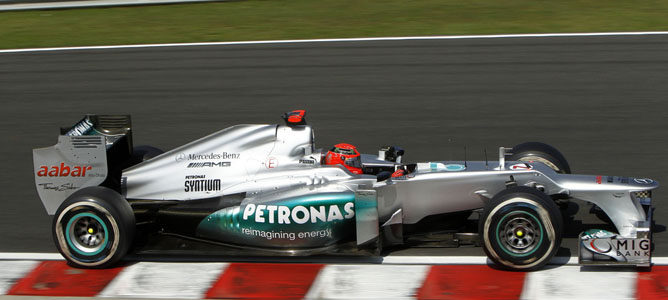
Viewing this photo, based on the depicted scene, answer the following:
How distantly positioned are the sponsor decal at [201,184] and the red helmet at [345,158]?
3.08ft

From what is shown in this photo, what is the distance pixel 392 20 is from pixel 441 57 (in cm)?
282

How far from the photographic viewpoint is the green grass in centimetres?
1588

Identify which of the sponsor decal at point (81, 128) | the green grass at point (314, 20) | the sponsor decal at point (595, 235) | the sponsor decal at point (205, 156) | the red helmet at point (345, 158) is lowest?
the sponsor decal at point (595, 235)

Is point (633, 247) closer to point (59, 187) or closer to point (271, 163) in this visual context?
point (271, 163)

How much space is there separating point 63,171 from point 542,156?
405cm

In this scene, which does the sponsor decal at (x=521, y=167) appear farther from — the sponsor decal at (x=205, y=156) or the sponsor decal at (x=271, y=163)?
the sponsor decal at (x=205, y=156)

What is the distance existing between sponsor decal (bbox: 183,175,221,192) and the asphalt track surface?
167 cm

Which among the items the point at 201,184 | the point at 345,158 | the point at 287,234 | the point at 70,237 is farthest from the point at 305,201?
the point at 70,237

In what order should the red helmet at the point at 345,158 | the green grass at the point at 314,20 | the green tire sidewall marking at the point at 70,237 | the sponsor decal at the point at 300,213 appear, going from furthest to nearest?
the green grass at the point at 314,20, the red helmet at the point at 345,158, the green tire sidewall marking at the point at 70,237, the sponsor decal at the point at 300,213

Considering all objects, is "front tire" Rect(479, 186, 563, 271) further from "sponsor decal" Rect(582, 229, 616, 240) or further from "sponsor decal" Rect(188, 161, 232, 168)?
"sponsor decal" Rect(188, 161, 232, 168)

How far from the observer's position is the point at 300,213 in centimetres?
684

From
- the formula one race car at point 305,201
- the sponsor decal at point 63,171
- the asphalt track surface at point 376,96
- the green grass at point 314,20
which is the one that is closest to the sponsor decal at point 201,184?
the formula one race car at point 305,201

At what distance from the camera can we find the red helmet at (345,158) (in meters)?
7.41

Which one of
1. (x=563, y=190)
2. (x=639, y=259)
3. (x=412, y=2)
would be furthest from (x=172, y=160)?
(x=412, y=2)
